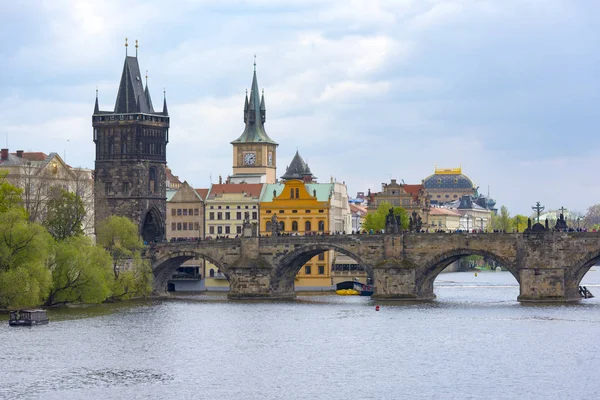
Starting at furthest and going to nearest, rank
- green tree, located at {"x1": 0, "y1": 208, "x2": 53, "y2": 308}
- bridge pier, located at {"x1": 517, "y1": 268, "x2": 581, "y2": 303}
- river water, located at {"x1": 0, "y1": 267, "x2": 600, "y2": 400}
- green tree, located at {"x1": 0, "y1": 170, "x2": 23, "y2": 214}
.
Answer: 1. bridge pier, located at {"x1": 517, "y1": 268, "x2": 581, "y2": 303}
2. green tree, located at {"x1": 0, "y1": 170, "x2": 23, "y2": 214}
3. green tree, located at {"x1": 0, "y1": 208, "x2": 53, "y2": 308}
4. river water, located at {"x1": 0, "y1": 267, "x2": 600, "y2": 400}

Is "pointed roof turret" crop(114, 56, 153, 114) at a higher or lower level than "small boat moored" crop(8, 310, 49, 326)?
higher

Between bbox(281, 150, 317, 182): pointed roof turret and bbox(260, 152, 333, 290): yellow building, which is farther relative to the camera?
bbox(281, 150, 317, 182): pointed roof turret

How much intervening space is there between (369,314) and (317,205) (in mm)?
46525

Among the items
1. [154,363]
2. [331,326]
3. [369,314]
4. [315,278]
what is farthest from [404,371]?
[315,278]

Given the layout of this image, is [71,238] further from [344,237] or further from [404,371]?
[404,371]

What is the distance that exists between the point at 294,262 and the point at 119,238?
15021 mm

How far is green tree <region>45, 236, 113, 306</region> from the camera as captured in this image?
11631 cm

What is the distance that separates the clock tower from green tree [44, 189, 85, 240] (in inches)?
2285

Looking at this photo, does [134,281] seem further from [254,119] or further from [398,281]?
[254,119]

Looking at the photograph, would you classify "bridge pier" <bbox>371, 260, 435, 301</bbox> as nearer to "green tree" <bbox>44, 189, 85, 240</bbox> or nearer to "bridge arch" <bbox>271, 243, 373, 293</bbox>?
"bridge arch" <bbox>271, 243, 373, 293</bbox>

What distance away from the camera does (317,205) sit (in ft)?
535

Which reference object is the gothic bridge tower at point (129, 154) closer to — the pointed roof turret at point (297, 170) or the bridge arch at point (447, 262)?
the bridge arch at point (447, 262)

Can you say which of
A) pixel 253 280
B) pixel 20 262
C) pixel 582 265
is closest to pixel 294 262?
pixel 253 280

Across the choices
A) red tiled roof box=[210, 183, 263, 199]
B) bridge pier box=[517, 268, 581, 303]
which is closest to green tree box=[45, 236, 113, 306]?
bridge pier box=[517, 268, 581, 303]
